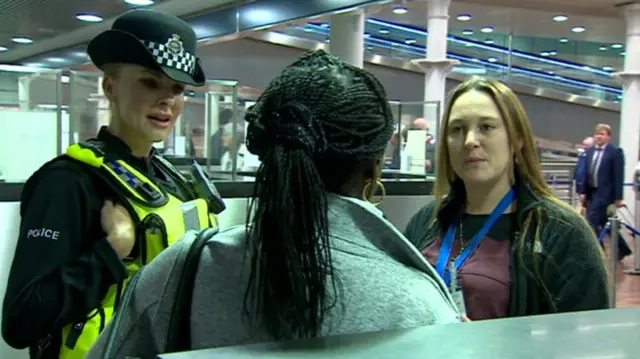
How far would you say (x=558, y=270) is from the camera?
65.0 inches

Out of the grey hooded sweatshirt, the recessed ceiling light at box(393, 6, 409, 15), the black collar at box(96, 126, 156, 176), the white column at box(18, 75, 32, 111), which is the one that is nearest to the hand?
the black collar at box(96, 126, 156, 176)

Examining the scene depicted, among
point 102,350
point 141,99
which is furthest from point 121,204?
point 102,350

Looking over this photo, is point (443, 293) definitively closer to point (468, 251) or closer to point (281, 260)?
point (281, 260)

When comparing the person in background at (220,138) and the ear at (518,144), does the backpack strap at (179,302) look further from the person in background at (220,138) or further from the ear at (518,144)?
the person in background at (220,138)

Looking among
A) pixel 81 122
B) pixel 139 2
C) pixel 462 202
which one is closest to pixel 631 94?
pixel 139 2

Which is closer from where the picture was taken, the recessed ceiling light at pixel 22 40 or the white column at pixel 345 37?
the recessed ceiling light at pixel 22 40

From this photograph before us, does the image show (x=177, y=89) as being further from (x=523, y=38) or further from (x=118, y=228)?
(x=523, y=38)

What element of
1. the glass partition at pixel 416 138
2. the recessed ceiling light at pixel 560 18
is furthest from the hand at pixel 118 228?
the recessed ceiling light at pixel 560 18

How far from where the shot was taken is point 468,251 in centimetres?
177

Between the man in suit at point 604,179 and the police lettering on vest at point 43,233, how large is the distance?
7444 mm

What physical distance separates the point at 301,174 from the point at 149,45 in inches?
28.7

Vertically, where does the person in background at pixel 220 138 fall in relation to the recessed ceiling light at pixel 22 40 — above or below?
below

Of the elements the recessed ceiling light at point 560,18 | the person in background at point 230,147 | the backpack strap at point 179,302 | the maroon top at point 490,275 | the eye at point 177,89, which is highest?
the recessed ceiling light at point 560,18

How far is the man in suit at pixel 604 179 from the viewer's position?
25.8 feet
